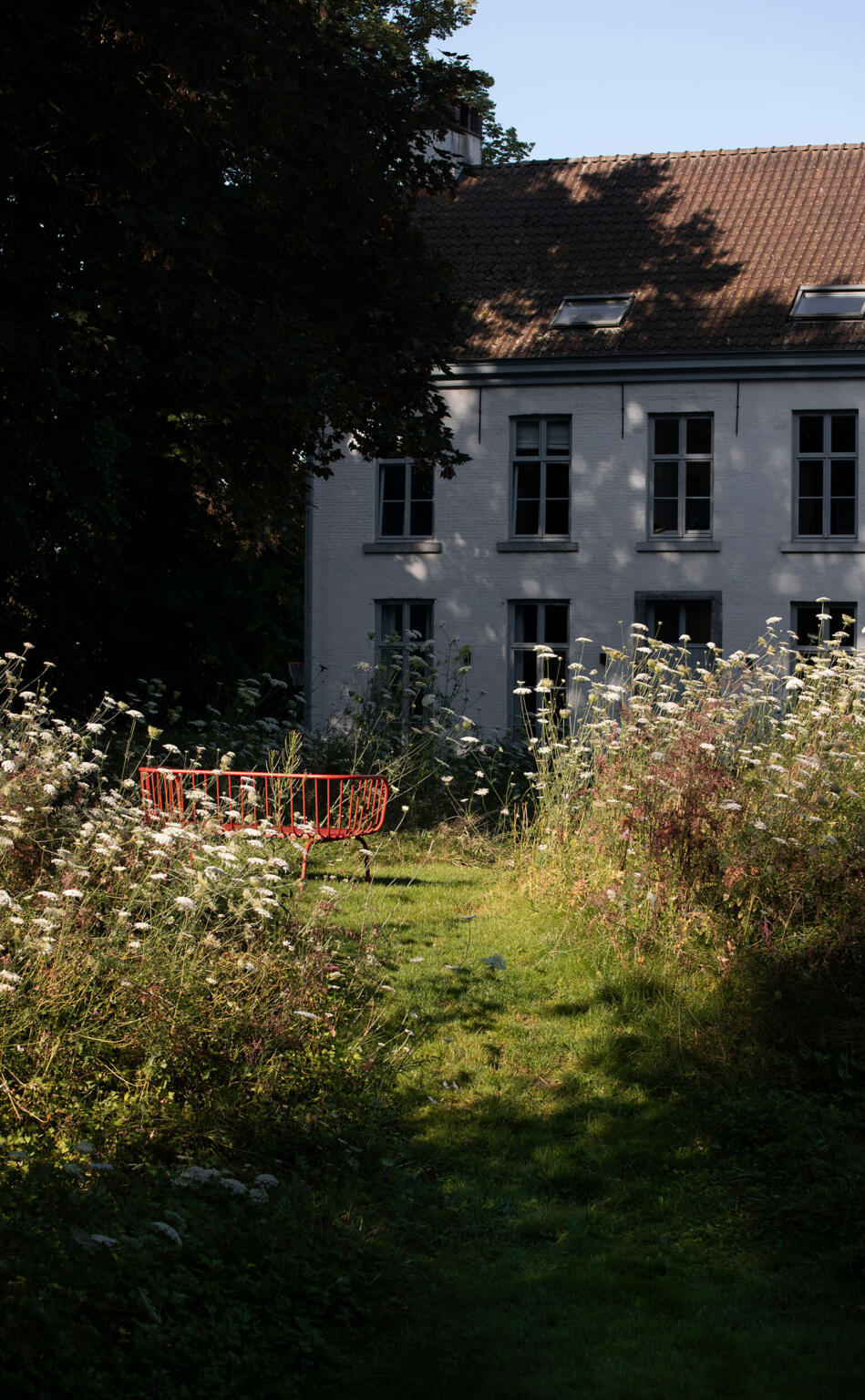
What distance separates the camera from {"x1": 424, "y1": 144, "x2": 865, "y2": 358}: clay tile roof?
21.9 meters

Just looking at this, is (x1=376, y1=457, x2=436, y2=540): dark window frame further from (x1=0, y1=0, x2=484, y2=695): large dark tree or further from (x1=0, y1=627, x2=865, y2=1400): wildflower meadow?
(x1=0, y1=627, x2=865, y2=1400): wildflower meadow

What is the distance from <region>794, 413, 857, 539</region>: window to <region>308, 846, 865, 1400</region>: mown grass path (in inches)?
603

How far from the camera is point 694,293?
22453 mm

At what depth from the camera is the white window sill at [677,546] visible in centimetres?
2180

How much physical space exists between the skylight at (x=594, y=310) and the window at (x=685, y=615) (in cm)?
471

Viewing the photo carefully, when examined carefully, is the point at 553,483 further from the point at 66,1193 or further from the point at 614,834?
the point at 66,1193

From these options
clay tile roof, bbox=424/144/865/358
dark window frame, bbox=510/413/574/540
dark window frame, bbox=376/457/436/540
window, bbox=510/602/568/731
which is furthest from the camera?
dark window frame, bbox=376/457/436/540

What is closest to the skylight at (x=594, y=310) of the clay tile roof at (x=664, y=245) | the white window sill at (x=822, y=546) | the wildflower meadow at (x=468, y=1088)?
the clay tile roof at (x=664, y=245)

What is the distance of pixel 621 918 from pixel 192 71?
7397 millimetres

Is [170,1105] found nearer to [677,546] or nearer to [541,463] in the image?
[677,546]

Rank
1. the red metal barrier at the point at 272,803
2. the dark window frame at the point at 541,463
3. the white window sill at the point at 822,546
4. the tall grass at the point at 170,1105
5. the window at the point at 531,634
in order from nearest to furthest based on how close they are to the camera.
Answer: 1. the tall grass at the point at 170,1105
2. the red metal barrier at the point at 272,803
3. the white window sill at the point at 822,546
4. the window at the point at 531,634
5. the dark window frame at the point at 541,463

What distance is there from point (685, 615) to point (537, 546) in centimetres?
271

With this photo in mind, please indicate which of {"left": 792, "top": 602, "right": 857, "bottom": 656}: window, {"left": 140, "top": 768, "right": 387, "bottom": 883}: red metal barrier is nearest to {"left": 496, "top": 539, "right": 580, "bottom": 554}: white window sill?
{"left": 792, "top": 602, "right": 857, "bottom": 656}: window

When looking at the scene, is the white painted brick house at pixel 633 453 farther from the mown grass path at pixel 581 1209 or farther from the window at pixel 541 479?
the mown grass path at pixel 581 1209
